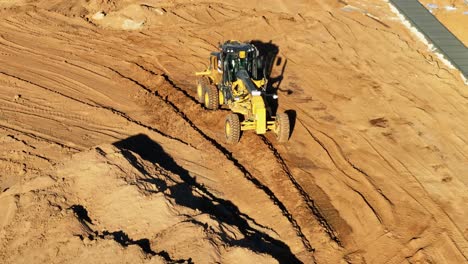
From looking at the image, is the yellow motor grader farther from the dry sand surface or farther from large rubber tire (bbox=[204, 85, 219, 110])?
the dry sand surface

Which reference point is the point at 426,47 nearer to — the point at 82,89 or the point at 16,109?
the point at 82,89

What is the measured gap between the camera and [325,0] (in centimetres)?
2255

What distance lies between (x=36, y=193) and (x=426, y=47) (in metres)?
15.5

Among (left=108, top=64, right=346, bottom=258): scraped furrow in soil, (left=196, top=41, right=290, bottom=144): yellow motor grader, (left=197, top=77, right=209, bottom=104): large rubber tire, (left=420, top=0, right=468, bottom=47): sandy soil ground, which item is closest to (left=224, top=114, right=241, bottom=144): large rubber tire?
(left=196, top=41, right=290, bottom=144): yellow motor grader

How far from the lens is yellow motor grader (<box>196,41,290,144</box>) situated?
1218cm

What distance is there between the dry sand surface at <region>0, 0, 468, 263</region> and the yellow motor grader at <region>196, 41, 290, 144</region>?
531 millimetres

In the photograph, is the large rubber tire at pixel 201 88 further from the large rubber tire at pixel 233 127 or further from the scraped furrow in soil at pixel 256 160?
the large rubber tire at pixel 233 127

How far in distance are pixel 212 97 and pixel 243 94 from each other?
3.92 feet

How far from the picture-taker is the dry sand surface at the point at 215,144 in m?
9.09

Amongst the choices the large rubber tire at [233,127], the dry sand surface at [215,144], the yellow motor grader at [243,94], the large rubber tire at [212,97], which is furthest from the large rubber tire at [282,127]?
the large rubber tire at [212,97]

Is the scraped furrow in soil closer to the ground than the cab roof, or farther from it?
closer to the ground

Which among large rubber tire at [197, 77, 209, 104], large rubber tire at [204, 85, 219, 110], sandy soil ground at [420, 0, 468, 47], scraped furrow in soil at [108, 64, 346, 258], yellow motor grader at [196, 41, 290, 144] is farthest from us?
sandy soil ground at [420, 0, 468, 47]

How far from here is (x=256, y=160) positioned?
12.3 metres

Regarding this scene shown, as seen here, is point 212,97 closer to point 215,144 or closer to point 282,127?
point 215,144
